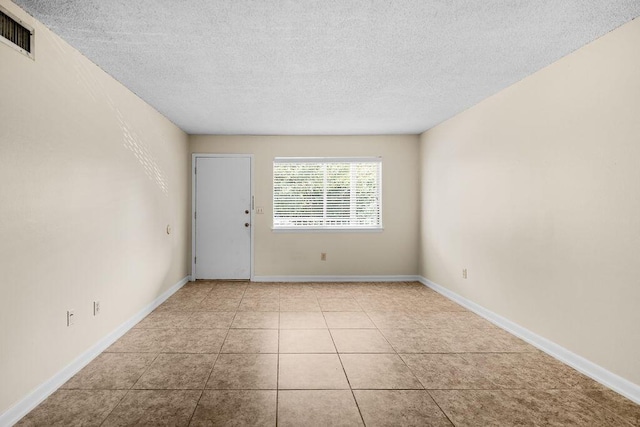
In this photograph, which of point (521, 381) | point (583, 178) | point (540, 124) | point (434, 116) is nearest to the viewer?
point (521, 381)

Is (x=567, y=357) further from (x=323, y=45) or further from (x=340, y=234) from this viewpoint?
(x=340, y=234)

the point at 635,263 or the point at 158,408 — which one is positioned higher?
the point at 635,263

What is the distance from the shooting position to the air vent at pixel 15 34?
1927 mm

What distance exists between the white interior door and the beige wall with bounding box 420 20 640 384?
3293 millimetres

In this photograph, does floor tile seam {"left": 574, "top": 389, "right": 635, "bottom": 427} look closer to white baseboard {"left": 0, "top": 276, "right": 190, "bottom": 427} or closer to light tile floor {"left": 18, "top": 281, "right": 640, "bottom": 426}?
light tile floor {"left": 18, "top": 281, "right": 640, "bottom": 426}

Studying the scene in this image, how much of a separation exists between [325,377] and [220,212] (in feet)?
12.0

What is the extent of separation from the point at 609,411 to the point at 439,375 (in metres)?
0.97

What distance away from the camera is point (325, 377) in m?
2.44

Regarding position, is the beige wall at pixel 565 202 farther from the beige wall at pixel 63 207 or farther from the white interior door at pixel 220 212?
the beige wall at pixel 63 207

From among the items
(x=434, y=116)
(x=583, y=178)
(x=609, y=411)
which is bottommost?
(x=609, y=411)

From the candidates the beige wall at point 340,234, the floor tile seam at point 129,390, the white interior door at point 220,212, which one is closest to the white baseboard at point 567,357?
the beige wall at point 340,234

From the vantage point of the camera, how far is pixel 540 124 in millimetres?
2973

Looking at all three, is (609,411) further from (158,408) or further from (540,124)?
(158,408)

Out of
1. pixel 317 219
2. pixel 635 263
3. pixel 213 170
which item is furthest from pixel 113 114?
pixel 635 263
